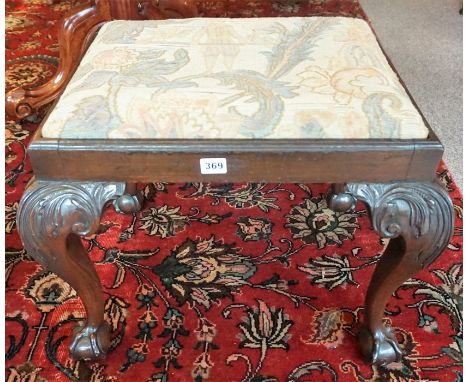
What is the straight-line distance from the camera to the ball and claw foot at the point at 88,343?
788 mm

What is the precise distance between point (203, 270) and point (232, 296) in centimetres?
9

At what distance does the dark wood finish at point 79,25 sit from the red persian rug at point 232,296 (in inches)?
11.3

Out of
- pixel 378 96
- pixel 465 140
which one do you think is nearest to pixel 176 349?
pixel 378 96

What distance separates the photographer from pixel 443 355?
822 mm

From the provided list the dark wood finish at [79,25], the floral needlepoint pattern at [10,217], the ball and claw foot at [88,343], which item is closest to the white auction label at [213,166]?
the ball and claw foot at [88,343]

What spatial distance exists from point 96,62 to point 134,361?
47cm

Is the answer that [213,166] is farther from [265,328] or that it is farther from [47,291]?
[47,291]

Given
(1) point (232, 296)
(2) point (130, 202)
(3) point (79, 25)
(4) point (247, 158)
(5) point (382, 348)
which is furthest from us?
(3) point (79, 25)

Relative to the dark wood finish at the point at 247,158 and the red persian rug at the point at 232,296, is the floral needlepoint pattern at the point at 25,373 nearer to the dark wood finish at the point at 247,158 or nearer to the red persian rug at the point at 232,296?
the red persian rug at the point at 232,296

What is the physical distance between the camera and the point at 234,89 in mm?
648

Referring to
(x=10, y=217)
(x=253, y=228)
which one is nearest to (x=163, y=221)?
(x=253, y=228)

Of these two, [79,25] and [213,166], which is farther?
[79,25]

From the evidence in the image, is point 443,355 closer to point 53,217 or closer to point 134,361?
point 134,361

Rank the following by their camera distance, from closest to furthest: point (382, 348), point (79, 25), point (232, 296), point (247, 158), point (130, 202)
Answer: point (247, 158)
point (382, 348)
point (232, 296)
point (130, 202)
point (79, 25)
